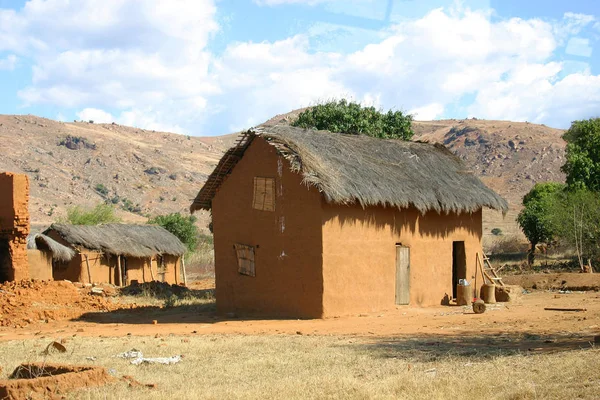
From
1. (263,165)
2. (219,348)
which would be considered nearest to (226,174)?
(263,165)

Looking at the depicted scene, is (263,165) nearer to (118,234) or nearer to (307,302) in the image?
(307,302)

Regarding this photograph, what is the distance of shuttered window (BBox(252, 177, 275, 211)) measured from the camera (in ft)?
58.6

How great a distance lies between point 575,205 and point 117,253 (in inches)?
711

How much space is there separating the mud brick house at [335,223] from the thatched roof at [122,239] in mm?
9519

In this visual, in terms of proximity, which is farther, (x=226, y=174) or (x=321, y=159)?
(x=226, y=174)

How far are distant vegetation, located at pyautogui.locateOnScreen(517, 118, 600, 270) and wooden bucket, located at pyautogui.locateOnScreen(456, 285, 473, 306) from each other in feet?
28.8

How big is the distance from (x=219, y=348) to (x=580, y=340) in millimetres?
5781

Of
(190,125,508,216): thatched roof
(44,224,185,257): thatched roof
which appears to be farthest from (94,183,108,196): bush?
(190,125,508,216): thatched roof

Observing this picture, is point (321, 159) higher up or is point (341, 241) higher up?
point (321, 159)

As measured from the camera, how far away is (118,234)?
30188 mm

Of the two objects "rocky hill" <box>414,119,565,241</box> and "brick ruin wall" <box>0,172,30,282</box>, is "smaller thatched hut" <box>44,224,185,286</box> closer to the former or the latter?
"brick ruin wall" <box>0,172,30,282</box>

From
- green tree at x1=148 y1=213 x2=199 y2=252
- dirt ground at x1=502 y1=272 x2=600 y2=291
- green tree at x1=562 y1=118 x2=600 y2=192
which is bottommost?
dirt ground at x1=502 y1=272 x2=600 y2=291

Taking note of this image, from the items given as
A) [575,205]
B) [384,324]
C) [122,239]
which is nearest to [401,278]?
[384,324]

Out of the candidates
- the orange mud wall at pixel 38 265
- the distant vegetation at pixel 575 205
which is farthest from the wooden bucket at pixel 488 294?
the orange mud wall at pixel 38 265
